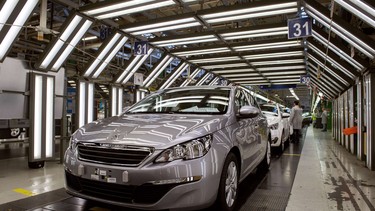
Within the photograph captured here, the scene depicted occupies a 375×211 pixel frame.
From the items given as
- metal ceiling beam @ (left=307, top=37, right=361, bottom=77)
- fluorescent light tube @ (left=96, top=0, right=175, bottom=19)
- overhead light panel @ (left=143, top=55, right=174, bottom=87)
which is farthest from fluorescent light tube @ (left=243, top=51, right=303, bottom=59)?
fluorescent light tube @ (left=96, top=0, right=175, bottom=19)

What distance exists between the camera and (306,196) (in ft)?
12.5

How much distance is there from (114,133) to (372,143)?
486 cm

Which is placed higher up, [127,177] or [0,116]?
[0,116]

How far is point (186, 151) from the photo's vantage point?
8.21 feet

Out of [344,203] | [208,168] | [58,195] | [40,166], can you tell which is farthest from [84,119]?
[344,203]

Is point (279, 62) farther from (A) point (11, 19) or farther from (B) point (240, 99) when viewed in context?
(A) point (11, 19)

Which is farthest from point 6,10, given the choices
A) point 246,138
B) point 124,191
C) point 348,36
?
point 348,36

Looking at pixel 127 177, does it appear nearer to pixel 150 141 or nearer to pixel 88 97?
pixel 150 141

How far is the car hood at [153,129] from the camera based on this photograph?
2.55m

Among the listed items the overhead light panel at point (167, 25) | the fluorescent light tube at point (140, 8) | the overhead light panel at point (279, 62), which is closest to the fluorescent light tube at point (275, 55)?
the overhead light panel at point (279, 62)

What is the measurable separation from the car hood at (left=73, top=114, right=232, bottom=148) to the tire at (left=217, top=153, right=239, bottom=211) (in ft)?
1.28

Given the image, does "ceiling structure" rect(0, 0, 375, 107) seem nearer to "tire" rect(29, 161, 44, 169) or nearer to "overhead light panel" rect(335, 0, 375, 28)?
"overhead light panel" rect(335, 0, 375, 28)

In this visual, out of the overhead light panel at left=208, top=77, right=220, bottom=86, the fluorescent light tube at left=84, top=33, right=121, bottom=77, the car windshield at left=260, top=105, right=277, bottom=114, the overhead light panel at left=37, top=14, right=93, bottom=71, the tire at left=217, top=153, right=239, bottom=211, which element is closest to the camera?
the tire at left=217, top=153, right=239, bottom=211

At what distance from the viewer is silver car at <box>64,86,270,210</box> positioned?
2414 mm
